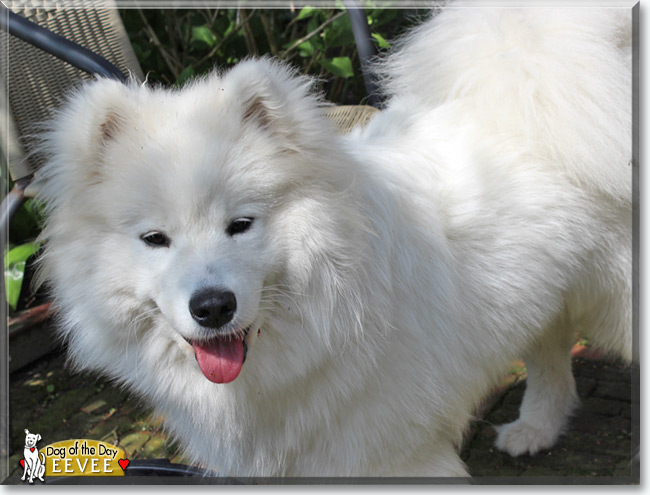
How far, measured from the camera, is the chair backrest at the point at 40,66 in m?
2.82

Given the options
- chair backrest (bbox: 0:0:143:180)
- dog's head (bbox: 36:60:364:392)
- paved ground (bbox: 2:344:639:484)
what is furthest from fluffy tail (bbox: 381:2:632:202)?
chair backrest (bbox: 0:0:143:180)

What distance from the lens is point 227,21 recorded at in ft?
15.8

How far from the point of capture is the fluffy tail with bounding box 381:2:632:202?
7.50ft

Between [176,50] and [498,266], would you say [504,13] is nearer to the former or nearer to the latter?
[498,266]

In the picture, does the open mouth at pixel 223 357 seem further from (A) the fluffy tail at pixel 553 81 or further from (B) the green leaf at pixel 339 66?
(B) the green leaf at pixel 339 66

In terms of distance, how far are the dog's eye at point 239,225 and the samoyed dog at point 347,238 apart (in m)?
0.01

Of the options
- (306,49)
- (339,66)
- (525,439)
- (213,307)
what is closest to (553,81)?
(213,307)

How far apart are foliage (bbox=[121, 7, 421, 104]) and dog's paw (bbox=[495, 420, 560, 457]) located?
2.39m

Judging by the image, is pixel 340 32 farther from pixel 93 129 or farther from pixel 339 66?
pixel 93 129

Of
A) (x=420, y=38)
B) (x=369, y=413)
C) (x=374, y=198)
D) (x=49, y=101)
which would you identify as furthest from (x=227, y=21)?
(x=369, y=413)

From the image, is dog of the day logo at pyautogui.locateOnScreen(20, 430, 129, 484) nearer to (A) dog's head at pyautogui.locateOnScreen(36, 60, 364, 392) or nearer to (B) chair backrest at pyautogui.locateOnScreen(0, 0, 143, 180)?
(A) dog's head at pyautogui.locateOnScreen(36, 60, 364, 392)

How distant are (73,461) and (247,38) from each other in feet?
10.8

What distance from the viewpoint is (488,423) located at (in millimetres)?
3387

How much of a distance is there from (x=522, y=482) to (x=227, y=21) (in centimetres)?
374
